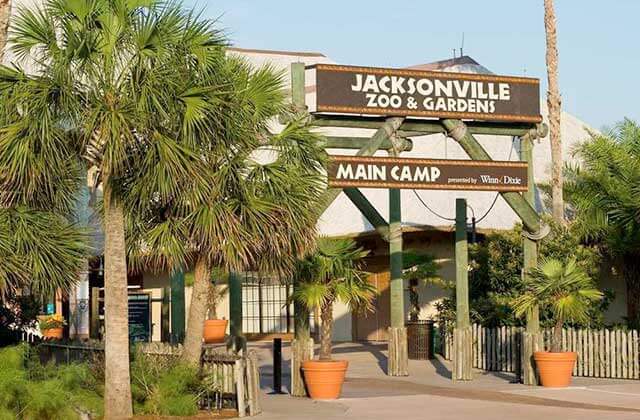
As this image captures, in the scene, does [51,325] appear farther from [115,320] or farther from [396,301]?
[115,320]

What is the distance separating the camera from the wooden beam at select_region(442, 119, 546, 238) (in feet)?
85.6

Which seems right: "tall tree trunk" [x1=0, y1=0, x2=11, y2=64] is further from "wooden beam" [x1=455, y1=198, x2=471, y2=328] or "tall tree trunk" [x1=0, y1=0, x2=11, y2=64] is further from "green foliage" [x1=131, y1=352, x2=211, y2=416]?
"wooden beam" [x1=455, y1=198, x2=471, y2=328]

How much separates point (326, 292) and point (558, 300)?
5.01m

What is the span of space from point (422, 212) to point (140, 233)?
19631mm

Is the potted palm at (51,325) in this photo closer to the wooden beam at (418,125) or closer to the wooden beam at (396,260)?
the wooden beam at (396,260)

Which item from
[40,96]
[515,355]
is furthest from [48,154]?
[515,355]

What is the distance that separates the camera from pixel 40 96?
1877 cm

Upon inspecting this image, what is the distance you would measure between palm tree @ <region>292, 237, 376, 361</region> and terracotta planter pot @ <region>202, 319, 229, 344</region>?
59.7ft

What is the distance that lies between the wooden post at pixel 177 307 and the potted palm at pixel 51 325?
12.4m

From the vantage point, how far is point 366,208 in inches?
1096

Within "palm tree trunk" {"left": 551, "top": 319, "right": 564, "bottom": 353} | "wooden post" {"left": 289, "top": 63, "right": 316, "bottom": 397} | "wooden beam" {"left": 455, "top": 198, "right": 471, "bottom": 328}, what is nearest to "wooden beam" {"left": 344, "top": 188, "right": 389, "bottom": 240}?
"wooden beam" {"left": 455, "top": 198, "right": 471, "bottom": 328}

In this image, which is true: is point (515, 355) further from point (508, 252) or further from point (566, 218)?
point (566, 218)

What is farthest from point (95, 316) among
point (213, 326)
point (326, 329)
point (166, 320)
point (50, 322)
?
point (326, 329)

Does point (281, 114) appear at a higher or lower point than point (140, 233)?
higher
